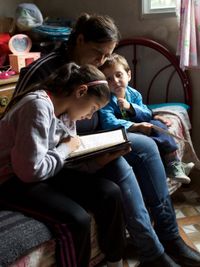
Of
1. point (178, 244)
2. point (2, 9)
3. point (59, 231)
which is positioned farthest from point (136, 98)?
point (2, 9)

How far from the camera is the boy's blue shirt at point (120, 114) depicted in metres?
1.86

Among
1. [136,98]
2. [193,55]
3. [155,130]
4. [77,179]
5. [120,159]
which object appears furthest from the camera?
[193,55]

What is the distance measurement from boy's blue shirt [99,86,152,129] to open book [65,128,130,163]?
0.85 feet

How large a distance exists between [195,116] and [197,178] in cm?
40

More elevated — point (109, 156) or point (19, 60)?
point (19, 60)

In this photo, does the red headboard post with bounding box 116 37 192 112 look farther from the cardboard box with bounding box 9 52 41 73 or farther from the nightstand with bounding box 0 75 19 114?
the nightstand with bounding box 0 75 19 114

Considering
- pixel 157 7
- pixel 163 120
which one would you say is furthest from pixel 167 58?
pixel 163 120

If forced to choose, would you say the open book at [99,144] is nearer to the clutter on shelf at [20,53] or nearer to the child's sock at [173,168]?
the child's sock at [173,168]

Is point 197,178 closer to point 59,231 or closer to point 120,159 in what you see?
point 120,159

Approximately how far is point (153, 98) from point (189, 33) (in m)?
0.53

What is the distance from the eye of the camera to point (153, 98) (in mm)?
2695

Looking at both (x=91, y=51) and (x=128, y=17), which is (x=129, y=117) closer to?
(x=91, y=51)

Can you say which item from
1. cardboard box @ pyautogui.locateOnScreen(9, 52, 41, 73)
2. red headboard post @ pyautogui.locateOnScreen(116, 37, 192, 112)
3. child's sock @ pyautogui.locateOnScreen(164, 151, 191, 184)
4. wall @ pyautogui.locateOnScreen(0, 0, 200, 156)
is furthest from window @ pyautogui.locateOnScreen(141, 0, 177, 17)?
child's sock @ pyautogui.locateOnScreen(164, 151, 191, 184)

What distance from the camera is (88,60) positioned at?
5.57 ft
